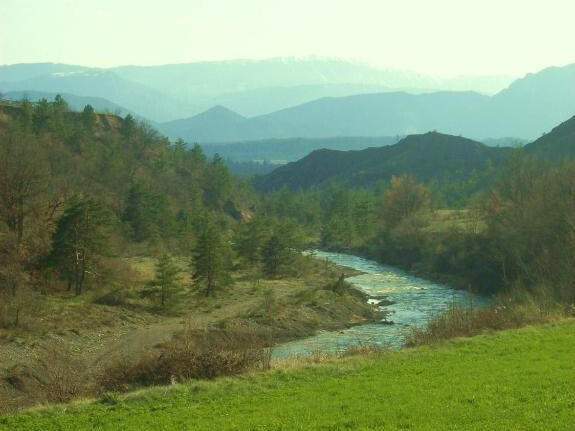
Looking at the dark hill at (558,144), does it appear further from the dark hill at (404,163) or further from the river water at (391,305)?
the river water at (391,305)

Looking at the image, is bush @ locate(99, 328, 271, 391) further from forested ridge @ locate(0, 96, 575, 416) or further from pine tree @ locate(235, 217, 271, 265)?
pine tree @ locate(235, 217, 271, 265)

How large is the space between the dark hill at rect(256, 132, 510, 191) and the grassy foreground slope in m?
138

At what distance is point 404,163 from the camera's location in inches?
6944

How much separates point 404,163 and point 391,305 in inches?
5178

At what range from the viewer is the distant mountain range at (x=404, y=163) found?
16150 cm

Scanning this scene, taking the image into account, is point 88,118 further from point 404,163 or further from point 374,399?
point 404,163

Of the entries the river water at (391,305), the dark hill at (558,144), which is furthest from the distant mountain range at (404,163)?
the river water at (391,305)

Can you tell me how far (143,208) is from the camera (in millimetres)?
68750

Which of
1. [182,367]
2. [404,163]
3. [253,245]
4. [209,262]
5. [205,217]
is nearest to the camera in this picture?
[182,367]

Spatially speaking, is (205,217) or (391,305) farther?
(205,217)

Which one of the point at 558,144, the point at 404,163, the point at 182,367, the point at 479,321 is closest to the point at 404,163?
the point at 404,163

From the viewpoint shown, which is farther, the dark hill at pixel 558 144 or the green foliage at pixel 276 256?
the dark hill at pixel 558 144

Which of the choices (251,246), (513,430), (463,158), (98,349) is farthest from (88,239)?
(463,158)

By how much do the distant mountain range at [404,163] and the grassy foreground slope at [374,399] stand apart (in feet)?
419
